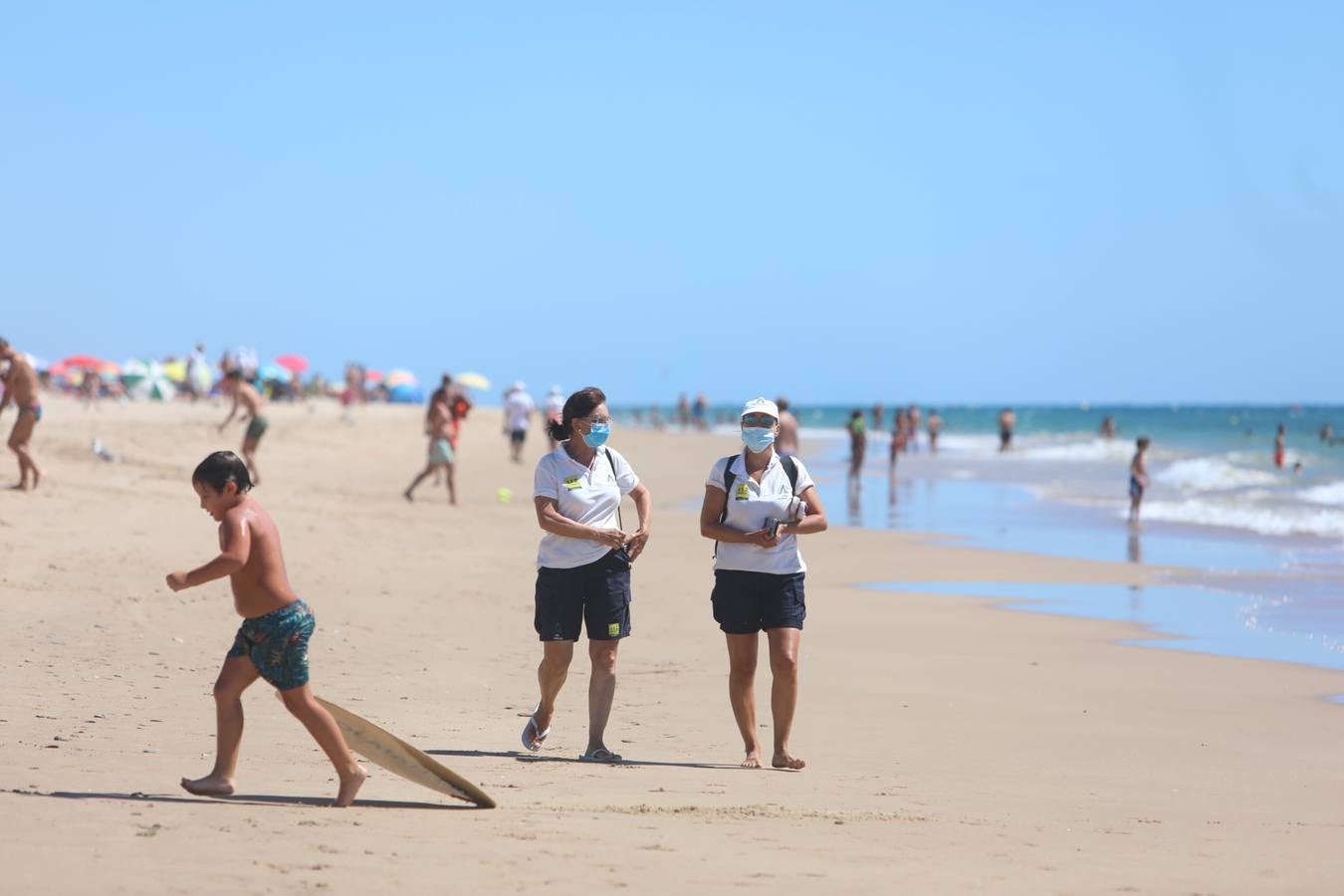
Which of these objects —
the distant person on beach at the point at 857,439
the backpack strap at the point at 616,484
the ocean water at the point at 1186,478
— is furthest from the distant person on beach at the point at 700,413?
the backpack strap at the point at 616,484

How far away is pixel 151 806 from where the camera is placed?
210 inches

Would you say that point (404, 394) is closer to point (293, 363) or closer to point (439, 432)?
point (293, 363)

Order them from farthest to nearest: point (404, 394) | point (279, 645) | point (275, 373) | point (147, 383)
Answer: point (404, 394), point (275, 373), point (147, 383), point (279, 645)

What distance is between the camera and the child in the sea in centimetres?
540

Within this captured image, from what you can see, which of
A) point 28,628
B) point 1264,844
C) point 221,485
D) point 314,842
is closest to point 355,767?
point 314,842

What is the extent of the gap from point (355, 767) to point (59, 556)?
23.8ft

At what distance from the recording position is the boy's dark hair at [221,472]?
5.39m

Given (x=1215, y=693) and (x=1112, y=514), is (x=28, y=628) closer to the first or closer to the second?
(x=1215, y=693)

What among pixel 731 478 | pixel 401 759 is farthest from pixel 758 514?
pixel 401 759

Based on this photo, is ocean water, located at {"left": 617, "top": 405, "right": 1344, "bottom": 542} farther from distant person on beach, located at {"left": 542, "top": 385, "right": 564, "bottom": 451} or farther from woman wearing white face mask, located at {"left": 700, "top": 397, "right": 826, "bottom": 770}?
woman wearing white face mask, located at {"left": 700, "top": 397, "right": 826, "bottom": 770}

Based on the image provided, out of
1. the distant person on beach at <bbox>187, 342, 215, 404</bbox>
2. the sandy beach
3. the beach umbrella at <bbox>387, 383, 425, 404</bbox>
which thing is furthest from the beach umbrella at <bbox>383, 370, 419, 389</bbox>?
the sandy beach

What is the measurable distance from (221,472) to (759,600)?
8.17 feet

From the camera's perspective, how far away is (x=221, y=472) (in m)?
5.40

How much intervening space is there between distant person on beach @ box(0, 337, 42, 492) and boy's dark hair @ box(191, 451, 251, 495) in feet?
35.2
